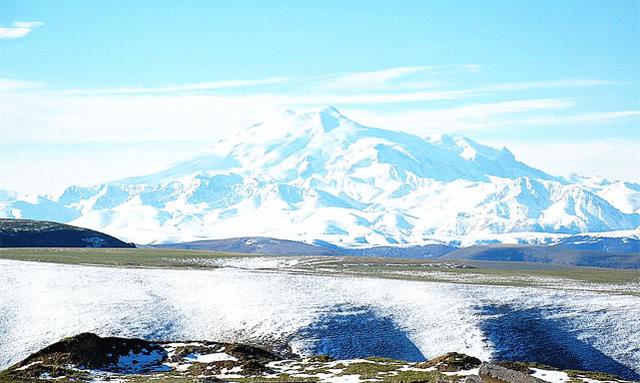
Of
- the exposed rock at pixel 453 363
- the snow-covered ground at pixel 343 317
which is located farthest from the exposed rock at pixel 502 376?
the snow-covered ground at pixel 343 317

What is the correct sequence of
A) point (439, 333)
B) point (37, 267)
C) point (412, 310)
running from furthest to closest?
point (37, 267)
point (412, 310)
point (439, 333)

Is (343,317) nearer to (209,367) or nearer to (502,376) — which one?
(209,367)

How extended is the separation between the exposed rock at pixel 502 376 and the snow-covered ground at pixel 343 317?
1408 inches

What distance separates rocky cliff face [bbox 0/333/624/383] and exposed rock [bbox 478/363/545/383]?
8.33 metres

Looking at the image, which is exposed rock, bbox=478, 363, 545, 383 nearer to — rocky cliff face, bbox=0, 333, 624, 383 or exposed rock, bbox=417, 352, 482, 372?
rocky cliff face, bbox=0, 333, 624, 383

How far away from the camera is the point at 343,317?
3681 inches

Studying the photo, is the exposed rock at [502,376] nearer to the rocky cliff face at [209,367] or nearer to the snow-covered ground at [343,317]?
the rocky cliff face at [209,367]

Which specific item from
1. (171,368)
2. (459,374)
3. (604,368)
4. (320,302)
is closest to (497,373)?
(459,374)

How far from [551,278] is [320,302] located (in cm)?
7522

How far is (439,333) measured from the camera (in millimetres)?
88000

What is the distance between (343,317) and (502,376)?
49118 mm


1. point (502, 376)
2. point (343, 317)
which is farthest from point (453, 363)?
point (343, 317)

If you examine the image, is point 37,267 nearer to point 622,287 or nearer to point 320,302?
point 320,302

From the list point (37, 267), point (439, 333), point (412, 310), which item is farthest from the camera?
point (37, 267)
